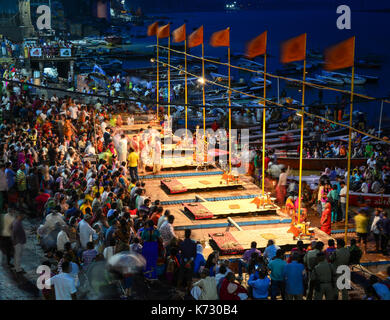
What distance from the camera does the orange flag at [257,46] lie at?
15.4 metres

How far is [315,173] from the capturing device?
82.9 feet

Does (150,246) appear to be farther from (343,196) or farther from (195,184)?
(343,196)

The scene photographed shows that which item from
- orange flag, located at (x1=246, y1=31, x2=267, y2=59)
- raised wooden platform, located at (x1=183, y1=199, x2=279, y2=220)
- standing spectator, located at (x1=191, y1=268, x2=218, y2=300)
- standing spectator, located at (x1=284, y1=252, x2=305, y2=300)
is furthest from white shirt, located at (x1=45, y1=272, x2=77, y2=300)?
orange flag, located at (x1=246, y1=31, x2=267, y2=59)

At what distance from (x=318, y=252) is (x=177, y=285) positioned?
2.99m

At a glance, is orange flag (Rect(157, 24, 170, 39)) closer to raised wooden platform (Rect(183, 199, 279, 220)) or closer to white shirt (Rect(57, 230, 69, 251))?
raised wooden platform (Rect(183, 199, 279, 220))

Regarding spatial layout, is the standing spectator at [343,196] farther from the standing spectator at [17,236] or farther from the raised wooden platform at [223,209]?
the standing spectator at [17,236]

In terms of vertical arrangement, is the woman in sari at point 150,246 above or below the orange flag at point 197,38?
below

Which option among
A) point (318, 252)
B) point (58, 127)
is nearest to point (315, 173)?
point (58, 127)

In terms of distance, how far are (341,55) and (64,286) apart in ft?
27.8

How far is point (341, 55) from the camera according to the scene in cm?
1280

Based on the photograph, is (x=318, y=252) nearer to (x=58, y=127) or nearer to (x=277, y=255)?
(x=277, y=255)

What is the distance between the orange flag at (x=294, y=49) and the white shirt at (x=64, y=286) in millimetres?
8318

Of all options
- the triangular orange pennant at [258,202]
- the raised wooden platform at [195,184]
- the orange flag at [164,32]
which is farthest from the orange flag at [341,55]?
the orange flag at [164,32]

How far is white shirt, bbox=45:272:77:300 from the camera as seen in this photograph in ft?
29.5
